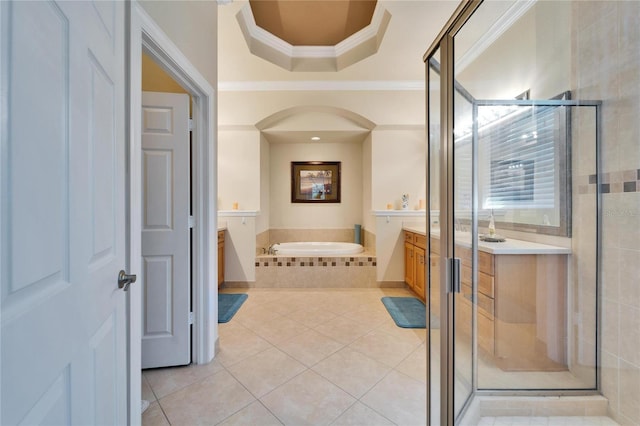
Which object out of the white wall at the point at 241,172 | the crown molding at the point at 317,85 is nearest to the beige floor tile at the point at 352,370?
the white wall at the point at 241,172

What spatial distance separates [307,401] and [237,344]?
0.91m

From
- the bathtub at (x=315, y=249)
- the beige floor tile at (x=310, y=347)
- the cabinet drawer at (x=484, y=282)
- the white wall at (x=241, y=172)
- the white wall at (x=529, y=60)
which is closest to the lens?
the cabinet drawer at (x=484, y=282)

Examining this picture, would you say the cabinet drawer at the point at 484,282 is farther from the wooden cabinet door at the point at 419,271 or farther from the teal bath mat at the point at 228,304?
the teal bath mat at the point at 228,304

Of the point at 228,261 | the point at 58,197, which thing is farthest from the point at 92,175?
the point at 228,261

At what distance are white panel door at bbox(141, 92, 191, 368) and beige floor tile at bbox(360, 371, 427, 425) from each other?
1.41 meters

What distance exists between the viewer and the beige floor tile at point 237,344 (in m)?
2.02

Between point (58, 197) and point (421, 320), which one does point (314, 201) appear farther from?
point (58, 197)

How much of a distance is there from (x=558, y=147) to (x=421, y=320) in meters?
1.94

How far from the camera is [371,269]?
12.2 ft

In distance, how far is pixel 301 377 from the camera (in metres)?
1.79

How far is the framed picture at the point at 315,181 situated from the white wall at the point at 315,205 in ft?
0.27

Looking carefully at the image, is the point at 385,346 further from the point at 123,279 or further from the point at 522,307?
the point at 123,279

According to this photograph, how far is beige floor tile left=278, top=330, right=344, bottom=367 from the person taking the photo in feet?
6.64

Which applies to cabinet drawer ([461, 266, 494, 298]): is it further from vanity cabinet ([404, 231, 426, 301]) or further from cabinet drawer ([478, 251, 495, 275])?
vanity cabinet ([404, 231, 426, 301])
